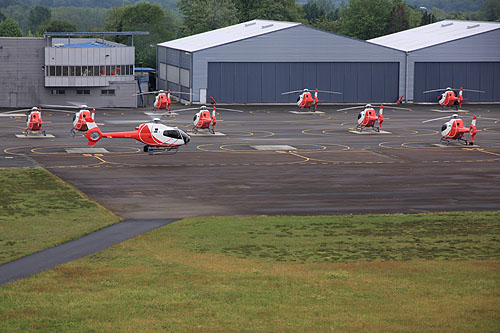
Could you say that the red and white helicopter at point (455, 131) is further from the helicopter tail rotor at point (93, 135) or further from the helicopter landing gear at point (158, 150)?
→ the helicopter tail rotor at point (93, 135)

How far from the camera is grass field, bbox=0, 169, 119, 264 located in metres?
→ 39.8

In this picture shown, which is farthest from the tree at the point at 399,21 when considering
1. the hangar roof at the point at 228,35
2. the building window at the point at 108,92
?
the building window at the point at 108,92

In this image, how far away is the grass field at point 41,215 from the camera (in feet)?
131

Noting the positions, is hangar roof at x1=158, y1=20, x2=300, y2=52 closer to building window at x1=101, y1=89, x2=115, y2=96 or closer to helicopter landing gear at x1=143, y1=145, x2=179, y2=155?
building window at x1=101, y1=89, x2=115, y2=96

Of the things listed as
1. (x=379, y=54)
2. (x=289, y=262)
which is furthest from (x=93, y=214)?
A: (x=379, y=54)

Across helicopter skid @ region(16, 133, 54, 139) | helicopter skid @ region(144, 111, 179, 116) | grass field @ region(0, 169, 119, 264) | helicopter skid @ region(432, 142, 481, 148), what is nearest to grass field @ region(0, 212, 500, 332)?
grass field @ region(0, 169, 119, 264)

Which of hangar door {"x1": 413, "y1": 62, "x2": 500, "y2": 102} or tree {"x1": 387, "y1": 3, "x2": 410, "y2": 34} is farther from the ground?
tree {"x1": 387, "y1": 3, "x2": 410, "y2": 34}

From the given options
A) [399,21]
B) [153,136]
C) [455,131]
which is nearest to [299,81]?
[455,131]

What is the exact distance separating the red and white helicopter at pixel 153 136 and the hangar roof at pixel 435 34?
6991 centimetres

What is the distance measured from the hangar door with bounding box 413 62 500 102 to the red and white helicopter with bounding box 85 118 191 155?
7008 cm

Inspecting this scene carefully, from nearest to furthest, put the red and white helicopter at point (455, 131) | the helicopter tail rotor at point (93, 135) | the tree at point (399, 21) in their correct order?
the helicopter tail rotor at point (93, 135), the red and white helicopter at point (455, 131), the tree at point (399, 21)

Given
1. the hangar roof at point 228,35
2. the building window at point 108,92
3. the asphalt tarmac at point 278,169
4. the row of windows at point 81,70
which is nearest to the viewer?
the asphalt tarmac at point 278,169

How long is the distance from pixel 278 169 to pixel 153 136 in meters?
11.9

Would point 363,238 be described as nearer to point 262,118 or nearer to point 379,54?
point 262,118
